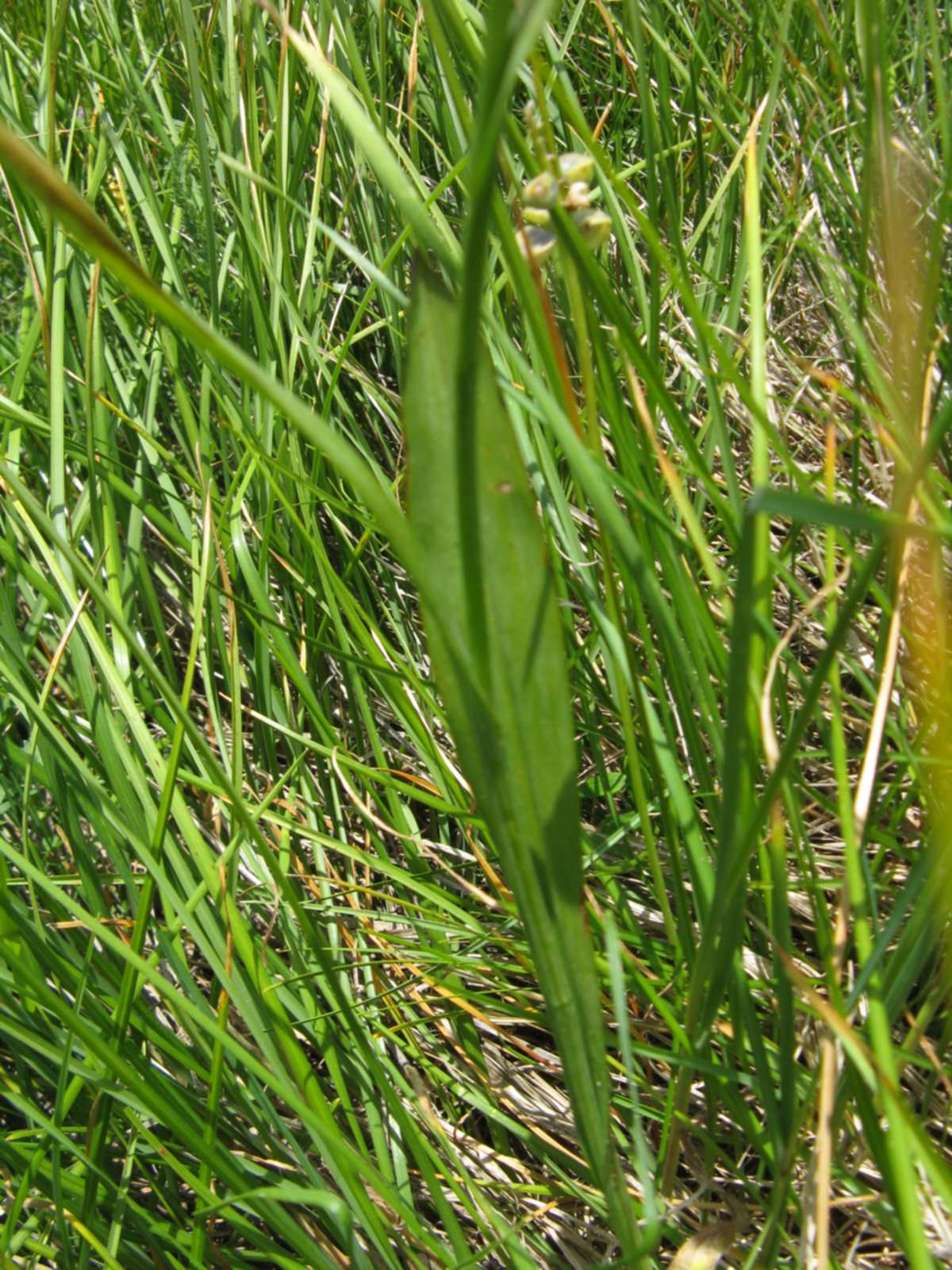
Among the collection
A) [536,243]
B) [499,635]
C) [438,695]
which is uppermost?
[536,243]

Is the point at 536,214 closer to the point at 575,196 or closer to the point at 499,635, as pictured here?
the point at 575,196

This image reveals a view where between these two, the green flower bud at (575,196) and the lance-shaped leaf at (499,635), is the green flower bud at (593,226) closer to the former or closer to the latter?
the green flower bud at (575,196)

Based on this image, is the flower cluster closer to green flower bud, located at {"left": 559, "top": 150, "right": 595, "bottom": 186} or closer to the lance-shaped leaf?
green flower bud, located at {"left": 559, "top": 150, "right": 595, "bottom": 186}

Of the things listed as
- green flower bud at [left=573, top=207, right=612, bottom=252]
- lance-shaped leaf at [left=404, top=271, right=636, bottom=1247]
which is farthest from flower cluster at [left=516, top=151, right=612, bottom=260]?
lance-shaped leaf at [left=404, top=271, right=636, bottom=1247]

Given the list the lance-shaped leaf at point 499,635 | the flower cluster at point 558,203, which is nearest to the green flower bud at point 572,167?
the flower cluster at point 558,203

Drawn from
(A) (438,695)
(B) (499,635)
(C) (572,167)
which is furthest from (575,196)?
(A) (438,695)

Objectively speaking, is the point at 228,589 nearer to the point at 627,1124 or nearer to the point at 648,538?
the point at 648,538

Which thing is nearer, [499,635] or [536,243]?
[499,635]
